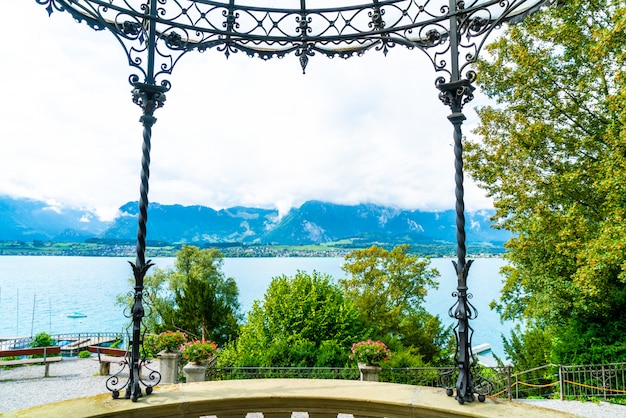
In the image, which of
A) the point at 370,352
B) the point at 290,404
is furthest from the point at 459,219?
the point at 370,352

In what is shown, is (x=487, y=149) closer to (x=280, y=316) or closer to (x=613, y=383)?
(x=613, y=383)

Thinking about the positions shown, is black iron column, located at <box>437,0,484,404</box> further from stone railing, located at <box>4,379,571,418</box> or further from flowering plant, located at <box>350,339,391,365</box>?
flowering plant, located at <box>350,339,391,365</box>

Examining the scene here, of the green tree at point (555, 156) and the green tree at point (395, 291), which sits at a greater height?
the green tree at point (555, 156)

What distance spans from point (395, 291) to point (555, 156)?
50.6 ft

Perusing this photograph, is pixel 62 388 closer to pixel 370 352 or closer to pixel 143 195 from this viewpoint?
pixel 370 352

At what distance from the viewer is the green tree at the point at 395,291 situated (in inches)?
1072

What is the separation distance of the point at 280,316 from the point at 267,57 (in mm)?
14099

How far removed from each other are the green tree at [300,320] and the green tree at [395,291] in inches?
364

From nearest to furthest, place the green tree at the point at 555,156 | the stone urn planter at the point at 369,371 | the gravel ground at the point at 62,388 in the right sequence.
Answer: the stone urn planter at the point at 369,371 < the gravel ground at the point at 62,388 < the green tree at the point at 555,156

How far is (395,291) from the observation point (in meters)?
27.8

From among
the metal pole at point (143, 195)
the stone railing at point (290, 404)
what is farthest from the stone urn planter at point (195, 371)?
the stone railing at point (290, 404)

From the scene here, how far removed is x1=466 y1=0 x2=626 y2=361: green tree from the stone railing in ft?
37.2

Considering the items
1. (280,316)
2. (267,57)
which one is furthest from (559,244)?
(267,57)

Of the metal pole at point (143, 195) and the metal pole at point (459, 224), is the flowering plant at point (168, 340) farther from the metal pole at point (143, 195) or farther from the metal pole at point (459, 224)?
the metal pole at point (459, 224)
